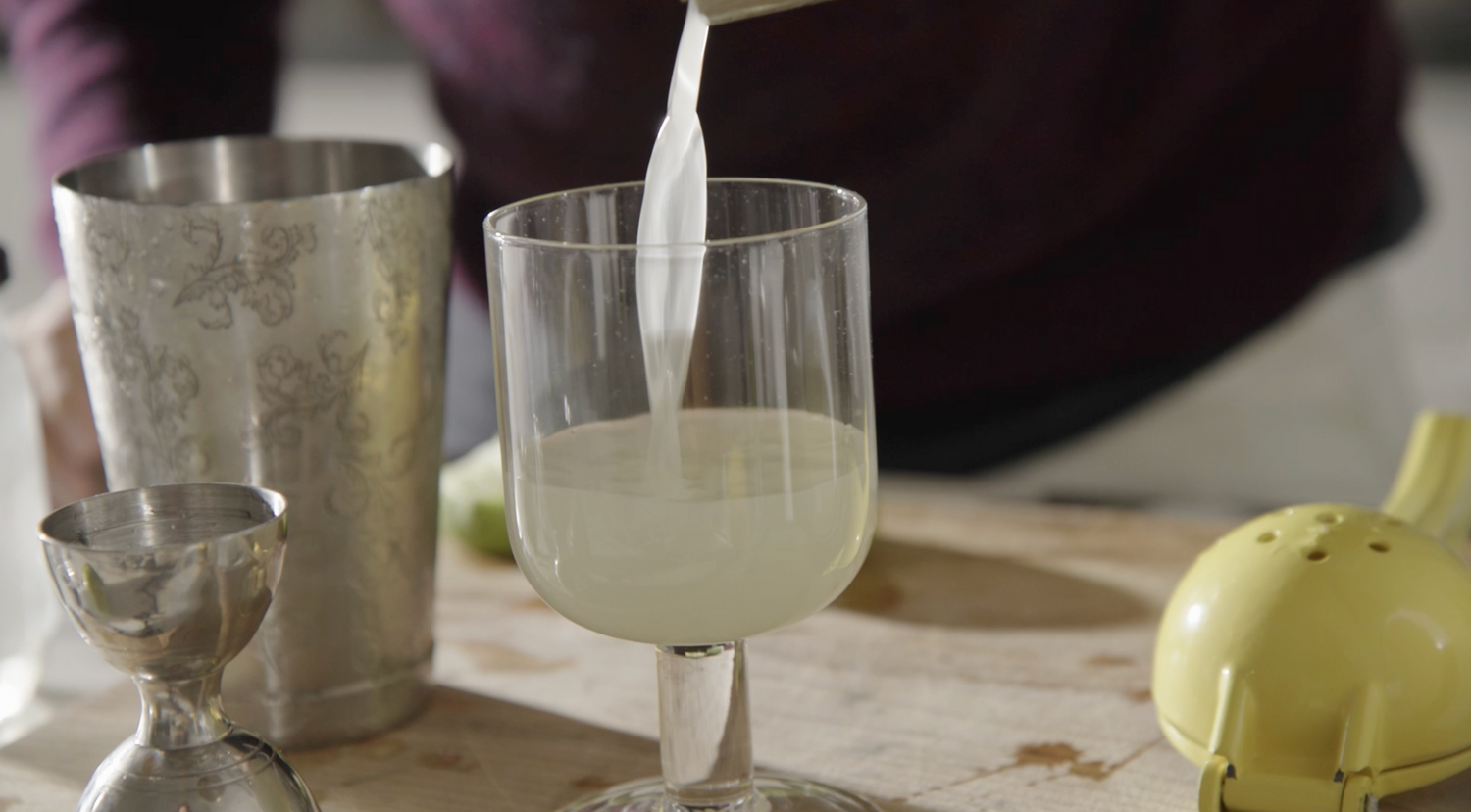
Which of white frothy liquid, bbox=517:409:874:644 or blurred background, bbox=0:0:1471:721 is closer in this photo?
white frothy liquid, bbox=517:409:874:644

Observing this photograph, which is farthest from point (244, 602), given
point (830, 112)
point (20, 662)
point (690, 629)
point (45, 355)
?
point (830, 112)

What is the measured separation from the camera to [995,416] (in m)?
0.94

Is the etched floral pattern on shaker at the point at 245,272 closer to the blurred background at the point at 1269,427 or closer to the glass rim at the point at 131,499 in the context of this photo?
the glass rim at the point at 131,499

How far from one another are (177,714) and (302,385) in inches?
5.1

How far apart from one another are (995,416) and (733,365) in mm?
Result: 583

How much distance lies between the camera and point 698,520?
376 mm

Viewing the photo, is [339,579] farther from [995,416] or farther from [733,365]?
[995,416]

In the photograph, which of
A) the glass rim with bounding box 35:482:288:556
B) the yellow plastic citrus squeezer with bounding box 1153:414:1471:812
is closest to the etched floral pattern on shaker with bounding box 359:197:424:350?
the glass rim with bounding box 35:482:288:556

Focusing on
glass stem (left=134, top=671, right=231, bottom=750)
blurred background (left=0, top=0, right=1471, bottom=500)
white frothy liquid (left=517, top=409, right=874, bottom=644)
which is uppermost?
white frothy liquid (left=517, top=409, right=874, bottom=644)

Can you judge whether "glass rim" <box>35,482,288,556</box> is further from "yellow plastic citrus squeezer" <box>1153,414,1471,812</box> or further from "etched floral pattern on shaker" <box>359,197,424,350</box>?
"yellow plastic citrus squeezer" <box>1153,414,1471,812</box>

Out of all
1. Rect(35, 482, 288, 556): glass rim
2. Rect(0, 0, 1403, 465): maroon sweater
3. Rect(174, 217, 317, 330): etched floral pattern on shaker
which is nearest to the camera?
Rect(35, 482, 288, 556): glass rim

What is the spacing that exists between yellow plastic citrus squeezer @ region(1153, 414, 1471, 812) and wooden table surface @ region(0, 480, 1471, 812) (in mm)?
30

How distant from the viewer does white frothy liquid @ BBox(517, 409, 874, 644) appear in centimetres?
38

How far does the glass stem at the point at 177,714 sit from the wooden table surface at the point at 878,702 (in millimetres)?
90
